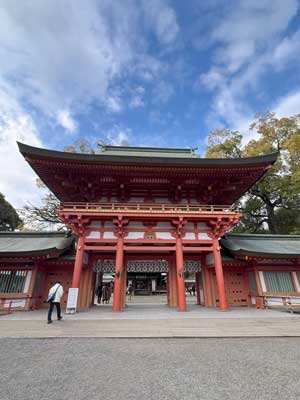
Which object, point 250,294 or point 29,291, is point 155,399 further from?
point 250,294

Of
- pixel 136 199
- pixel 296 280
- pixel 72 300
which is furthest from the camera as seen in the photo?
pixel 136 199

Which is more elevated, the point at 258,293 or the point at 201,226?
the point at 201,226

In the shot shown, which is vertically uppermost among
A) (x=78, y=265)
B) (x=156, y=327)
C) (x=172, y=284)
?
(x=78, y=265)

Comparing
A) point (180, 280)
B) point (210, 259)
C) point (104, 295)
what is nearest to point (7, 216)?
point (104, 295)

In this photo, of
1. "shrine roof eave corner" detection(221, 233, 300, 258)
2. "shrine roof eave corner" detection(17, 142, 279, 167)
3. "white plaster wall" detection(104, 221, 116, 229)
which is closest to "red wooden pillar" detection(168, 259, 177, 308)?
"shrine roof eave corner" detection(221, 233, 300, 258)

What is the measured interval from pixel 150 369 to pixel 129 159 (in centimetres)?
837

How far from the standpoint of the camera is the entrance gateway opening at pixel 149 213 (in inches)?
391

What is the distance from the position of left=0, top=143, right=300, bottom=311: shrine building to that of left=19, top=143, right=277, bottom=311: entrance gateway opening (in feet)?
0.17

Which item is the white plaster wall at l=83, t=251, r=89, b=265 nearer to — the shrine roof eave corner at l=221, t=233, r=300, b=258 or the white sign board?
the white sign board

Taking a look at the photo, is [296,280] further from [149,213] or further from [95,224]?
[95,224]

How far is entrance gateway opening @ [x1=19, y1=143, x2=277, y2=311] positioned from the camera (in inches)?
391

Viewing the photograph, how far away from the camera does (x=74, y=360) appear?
13.3 feet

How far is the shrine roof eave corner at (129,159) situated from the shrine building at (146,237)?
48 millimetres

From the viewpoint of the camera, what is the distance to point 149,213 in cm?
1007
